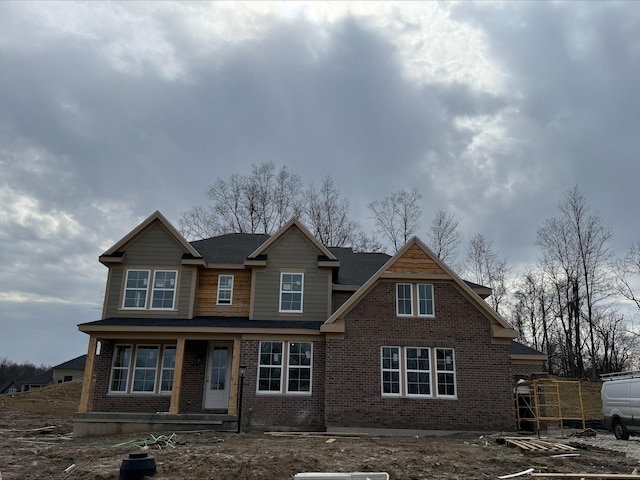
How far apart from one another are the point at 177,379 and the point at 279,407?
3.69 meters

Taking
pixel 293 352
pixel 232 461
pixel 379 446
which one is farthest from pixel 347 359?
pixel 232 461

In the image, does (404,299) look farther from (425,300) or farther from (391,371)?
(391,371)

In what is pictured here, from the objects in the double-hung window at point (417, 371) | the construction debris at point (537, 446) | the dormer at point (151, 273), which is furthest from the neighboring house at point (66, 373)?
the construction debris at point (537, 446)

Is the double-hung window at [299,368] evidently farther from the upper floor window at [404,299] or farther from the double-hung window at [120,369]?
the double-hung window at [120,369]

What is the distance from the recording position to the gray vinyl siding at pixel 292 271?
61.6 feet

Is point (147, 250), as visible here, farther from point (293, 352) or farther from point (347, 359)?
point (347, 359)

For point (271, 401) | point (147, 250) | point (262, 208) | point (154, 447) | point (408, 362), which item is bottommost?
point (154, 447)

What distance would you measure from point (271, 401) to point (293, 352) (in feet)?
6.00

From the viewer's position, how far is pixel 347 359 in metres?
17.0

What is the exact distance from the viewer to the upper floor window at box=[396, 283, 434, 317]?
17672mm

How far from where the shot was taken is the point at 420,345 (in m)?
17.3

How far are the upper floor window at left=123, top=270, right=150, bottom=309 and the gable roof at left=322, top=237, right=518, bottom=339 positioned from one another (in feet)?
24.0

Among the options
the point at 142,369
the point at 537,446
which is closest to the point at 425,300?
the point at 537,446

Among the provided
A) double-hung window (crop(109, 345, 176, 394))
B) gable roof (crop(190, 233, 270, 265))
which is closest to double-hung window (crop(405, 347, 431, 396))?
gable roof (crop(190, 233, 270, 265))
